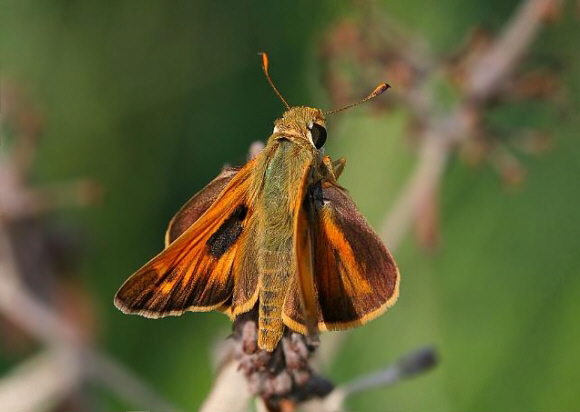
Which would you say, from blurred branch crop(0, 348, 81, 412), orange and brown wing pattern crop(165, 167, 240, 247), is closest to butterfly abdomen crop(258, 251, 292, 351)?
orange and brown wing pattern crop(165, 167, 240, 247)

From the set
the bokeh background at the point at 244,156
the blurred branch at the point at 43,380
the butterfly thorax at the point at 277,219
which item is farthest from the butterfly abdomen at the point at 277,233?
the blurred branch at the point at 43,380

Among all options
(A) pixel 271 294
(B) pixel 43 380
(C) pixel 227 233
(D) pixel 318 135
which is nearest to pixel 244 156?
(B) pixel 43 380

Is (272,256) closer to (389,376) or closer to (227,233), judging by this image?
(227,233)

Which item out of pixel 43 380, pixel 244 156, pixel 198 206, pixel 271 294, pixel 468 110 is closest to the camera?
pixel 271 294

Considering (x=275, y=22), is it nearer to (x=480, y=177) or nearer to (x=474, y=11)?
(x=474, y=11)

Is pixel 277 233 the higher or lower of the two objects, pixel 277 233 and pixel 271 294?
the higher

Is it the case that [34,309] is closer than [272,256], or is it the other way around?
[272,256]
